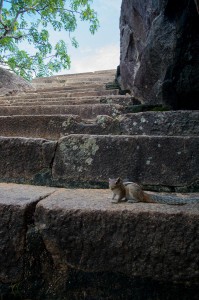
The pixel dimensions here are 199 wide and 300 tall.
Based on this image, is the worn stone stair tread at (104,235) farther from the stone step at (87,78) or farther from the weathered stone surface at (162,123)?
the stone step at (87,78)

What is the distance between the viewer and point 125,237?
131cm

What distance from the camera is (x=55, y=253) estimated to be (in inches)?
55.4


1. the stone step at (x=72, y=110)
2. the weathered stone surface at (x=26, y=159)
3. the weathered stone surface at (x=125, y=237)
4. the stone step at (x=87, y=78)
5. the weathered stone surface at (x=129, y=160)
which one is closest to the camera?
the weathered stone surface at (x=125, y=237)

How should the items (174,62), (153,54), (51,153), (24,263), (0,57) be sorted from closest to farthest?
(24,263) < (51,153) < (174,62) < (153,54) < (0,57)

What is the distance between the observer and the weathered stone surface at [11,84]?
215 inches

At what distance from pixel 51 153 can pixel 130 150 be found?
0.57m

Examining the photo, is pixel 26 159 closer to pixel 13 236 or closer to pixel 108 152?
pixel 108 152

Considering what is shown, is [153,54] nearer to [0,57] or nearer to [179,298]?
[179,298]

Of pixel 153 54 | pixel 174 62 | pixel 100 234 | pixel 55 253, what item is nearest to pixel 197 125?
pixel 174 62

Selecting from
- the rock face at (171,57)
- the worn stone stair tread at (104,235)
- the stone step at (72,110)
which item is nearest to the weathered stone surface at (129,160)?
the worn stone stair tread at (104,235)

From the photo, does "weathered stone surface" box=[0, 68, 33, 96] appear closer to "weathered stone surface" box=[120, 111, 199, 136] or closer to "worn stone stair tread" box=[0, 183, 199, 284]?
"weathered stone surface" box=[120, 111, 199, 136]

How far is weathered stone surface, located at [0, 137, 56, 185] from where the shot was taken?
2.05m

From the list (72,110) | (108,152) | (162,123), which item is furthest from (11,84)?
(108,152)

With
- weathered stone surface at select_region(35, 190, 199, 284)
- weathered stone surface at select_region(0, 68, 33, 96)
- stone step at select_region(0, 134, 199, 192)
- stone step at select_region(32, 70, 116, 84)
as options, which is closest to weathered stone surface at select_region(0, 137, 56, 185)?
stone step at select_region(0, 134, 199, 192)
